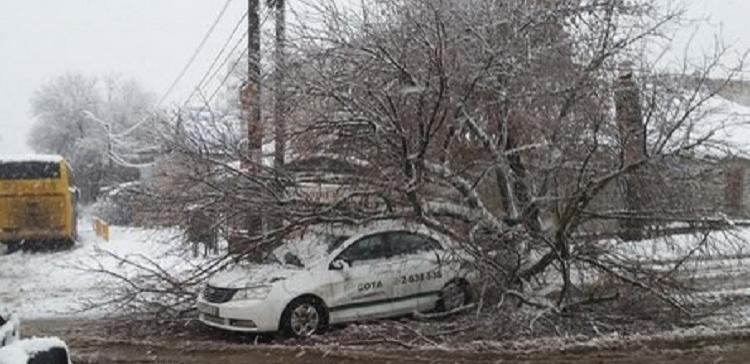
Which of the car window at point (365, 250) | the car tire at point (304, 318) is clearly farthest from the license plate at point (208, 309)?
the car window at point (365, 250)

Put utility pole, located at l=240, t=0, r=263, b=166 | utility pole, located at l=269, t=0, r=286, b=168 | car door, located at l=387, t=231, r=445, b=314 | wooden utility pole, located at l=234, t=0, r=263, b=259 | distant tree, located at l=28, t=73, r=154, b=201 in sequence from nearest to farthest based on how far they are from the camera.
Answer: car door, located at l=387, t=231, r=445, b=314, wooden utility pole, located at l=234, t=0, r=263, b=259, utility pole, located at l=269, t=0, r=286, b=168, utility pole, located at l=240, t=0, r=263, b=166, distant tree, located at l=28, t=73, r=154, b=201

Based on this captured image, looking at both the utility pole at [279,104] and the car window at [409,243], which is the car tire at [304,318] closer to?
the car window at [409,243]

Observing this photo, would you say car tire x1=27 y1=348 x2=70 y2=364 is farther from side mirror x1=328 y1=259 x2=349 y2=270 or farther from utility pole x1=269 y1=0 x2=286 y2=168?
utility pole x1=269 y1=0 x2=286 y2=168

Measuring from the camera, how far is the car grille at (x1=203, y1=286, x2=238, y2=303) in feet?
36.2

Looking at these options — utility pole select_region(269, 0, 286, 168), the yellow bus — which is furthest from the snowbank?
the yellow bus

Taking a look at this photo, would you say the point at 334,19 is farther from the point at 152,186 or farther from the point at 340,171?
the point at 152,186

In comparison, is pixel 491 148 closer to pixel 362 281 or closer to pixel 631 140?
pixel 631 140

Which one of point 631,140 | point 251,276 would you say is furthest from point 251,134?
point 631,140

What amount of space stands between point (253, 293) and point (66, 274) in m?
10.2

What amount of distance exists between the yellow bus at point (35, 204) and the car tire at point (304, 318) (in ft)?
53.2

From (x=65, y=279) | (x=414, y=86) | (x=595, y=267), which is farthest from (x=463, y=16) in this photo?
(x=65, y=279)

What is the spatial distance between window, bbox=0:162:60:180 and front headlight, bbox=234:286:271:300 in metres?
16.5

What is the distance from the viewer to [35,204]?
25172 millimetres

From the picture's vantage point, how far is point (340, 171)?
1212 centimetres
